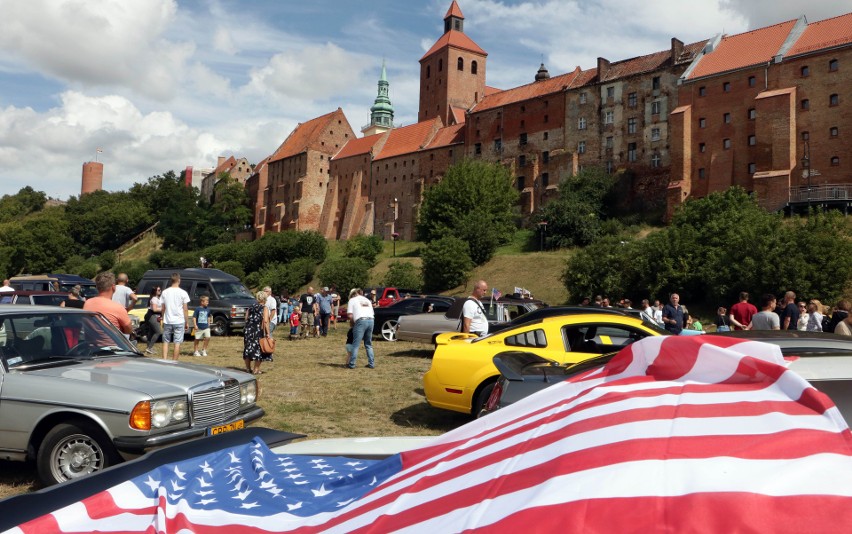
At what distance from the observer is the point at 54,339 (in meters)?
6.49

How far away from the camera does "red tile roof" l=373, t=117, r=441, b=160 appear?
84.7 metres

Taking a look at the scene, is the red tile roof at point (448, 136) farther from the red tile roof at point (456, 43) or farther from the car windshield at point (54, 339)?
the car windshield at point (54, 339)

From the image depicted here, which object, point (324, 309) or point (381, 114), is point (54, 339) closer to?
point (324, 309)

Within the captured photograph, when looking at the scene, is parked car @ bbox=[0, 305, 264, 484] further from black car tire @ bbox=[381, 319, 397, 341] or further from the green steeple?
the green steeple

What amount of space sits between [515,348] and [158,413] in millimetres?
4431

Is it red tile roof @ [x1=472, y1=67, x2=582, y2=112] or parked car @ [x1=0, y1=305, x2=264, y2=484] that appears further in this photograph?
red tile roof @ [x1=472, y1=67, x2=582, y2=112]

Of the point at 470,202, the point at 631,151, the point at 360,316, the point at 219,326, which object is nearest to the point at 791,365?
the point at 360,316

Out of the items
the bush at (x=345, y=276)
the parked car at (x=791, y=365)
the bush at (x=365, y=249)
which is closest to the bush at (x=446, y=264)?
the bush at (x=345, y=276)

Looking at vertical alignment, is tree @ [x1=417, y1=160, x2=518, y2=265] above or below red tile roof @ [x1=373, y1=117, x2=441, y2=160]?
below

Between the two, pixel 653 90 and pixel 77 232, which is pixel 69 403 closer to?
pixel 653 90

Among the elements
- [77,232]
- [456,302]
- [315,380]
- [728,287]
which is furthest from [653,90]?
→ [77,232]

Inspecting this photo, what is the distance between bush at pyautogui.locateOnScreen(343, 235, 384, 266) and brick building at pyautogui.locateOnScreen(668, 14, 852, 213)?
100 ft

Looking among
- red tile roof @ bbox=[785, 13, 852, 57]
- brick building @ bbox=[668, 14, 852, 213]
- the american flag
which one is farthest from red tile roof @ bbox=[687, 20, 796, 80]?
the american flag

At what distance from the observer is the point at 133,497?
2336mm
